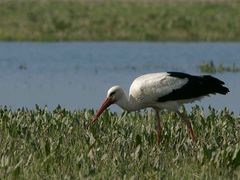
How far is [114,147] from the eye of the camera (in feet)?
37.0

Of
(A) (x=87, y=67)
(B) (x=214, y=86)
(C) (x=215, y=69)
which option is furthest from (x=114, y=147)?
(A) (x=87, y=67)

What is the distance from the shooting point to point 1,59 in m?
32.3

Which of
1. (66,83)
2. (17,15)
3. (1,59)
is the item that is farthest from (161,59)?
(17,15)

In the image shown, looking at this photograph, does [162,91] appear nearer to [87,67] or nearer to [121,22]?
[87,67]

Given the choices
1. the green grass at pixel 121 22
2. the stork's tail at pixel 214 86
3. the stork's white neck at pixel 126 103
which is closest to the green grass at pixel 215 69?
the green grass at pixel 121 22

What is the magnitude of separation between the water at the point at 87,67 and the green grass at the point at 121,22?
56.9 inches

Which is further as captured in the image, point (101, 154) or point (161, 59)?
point (161, 59)

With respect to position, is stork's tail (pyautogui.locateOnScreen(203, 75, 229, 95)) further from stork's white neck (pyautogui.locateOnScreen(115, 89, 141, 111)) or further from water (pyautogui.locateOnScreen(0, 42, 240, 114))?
water (pyautogui.locateOnScreen(0, 42, 240, 114))

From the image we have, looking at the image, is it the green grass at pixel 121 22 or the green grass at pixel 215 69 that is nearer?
the green grass at pixel 215 69

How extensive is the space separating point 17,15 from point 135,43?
23.7ft

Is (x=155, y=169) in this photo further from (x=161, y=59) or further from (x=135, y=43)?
(x=135, y=43)

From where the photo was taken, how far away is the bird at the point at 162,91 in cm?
1255

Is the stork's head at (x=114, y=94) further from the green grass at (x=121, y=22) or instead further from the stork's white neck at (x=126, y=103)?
the green grass at (x=121, y=22)

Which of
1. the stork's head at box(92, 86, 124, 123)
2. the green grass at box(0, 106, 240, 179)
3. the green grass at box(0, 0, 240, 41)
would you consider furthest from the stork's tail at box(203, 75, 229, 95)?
the green grass at box(0, 0, 240, 41)
